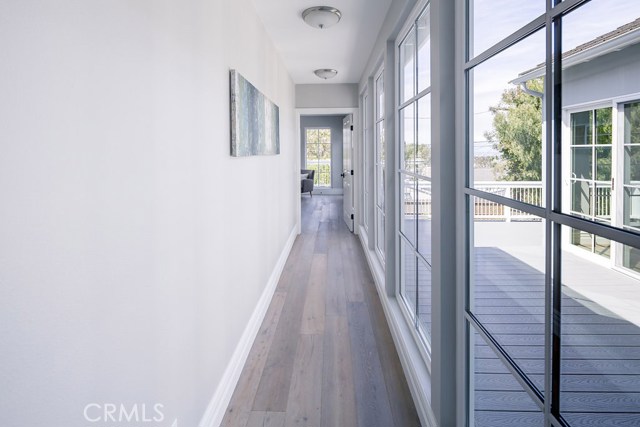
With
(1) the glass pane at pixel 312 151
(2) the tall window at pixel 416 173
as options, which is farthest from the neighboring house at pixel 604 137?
(1) the glass pane at pixel 312 151

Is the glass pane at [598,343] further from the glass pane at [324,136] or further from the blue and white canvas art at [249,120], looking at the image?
the glass pane at [324,136]

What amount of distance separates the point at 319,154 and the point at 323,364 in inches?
→ 455

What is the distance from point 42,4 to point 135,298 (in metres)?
0.77

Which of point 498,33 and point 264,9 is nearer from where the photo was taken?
point 498,33

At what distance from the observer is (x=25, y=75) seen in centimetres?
81

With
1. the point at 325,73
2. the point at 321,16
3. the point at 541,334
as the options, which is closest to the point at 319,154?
the point at 325,73

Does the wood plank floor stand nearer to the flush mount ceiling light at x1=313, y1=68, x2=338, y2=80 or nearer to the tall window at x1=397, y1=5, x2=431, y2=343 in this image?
the tall window at x1=397, y1=5, x2=431, y2=343

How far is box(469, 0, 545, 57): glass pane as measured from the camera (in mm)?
1070

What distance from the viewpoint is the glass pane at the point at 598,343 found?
721 mm

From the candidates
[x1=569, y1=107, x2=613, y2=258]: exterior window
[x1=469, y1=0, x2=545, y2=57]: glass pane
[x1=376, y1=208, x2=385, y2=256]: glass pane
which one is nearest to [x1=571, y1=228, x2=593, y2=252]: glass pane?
[x1=569, y1=107, x2=613, y2=258]: exterior window

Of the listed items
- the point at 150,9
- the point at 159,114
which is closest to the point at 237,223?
the point at 159,114

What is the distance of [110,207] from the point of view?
3.64 feet

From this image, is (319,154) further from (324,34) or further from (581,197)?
(581,197)

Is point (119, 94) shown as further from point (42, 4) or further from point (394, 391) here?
point (394, 391)
